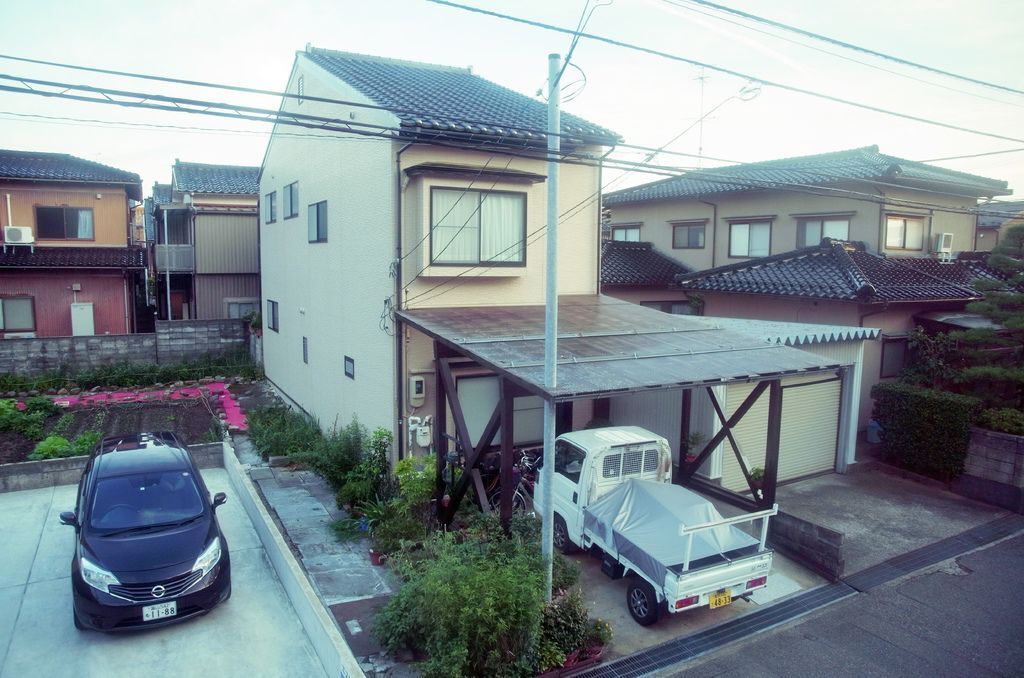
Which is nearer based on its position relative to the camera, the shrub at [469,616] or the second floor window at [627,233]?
the shrub at [469,616]

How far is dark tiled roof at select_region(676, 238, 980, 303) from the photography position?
13.9 m

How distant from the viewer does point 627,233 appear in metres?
24.2

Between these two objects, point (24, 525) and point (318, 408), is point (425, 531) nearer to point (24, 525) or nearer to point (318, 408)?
point (24, 525)

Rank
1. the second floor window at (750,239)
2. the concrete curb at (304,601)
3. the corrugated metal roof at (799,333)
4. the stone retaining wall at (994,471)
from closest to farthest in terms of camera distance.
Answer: the concrete curb at (304,601), the stone retaining wall at (994,471), the corrugated metal roof at (799,333), the second floor window at (750,239)

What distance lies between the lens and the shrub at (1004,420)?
1142 centimetres

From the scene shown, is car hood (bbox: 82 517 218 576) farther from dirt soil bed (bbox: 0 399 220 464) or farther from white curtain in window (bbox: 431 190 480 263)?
dirt soil bed (bbox: 0 399 220 464)

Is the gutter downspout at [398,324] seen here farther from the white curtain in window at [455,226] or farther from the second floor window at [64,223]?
the second floor window at [64,223]

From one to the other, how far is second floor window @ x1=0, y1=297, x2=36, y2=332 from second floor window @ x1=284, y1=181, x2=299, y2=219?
11.3m

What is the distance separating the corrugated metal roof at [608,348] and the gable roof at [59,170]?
1852 cm

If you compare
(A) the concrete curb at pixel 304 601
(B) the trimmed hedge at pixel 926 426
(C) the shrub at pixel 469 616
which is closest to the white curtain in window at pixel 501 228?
(A) the concrete curb at pixel 304 601

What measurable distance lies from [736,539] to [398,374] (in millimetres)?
5878

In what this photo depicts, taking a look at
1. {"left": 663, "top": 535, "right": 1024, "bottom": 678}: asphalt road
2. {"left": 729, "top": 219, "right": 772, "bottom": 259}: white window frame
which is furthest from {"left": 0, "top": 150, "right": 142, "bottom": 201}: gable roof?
{"left": 663, "top": 535, "right": 1024, "bottom": 678}: asphalt road

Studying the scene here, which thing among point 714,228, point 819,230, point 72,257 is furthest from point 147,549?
point 72,257

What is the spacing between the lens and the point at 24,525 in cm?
957
